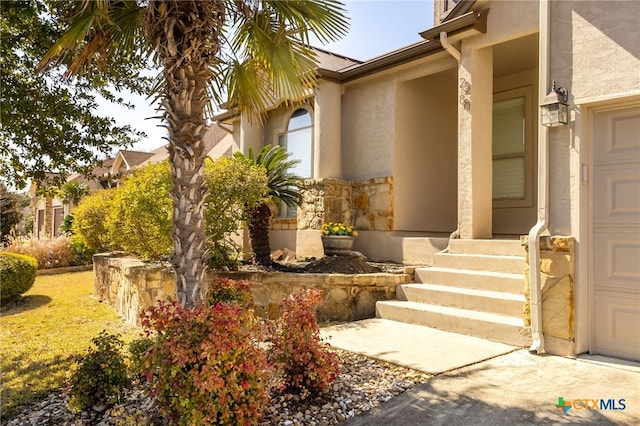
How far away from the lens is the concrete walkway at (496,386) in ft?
11.7

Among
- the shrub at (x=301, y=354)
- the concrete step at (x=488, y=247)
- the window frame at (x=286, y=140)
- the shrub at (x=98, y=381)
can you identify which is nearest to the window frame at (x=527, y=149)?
the concrete step at (x=488, y=247)

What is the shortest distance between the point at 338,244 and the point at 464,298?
305 centimetres

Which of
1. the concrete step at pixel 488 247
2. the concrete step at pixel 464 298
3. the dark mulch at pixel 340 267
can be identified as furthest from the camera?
the dark mulch at pixel 340 267

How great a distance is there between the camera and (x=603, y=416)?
3.56 m

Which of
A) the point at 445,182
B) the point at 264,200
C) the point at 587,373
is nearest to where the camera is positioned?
the point at 587,373

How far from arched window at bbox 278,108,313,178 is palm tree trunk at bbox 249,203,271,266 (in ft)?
8.77

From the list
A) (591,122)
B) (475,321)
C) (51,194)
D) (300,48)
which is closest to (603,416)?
(475,321)

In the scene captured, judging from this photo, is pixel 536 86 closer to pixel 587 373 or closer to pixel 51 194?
pixel 587 373

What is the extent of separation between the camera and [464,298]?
6312mm

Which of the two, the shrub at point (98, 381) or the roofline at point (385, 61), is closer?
the shrub at point (98, 381)

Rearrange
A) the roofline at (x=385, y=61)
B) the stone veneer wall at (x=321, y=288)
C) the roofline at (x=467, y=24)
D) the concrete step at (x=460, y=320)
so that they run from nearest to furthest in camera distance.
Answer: the concrete step at (x=460, y=320), the roofline at (x=467, y=24), the stone veneer wall at (x=321, y=288), the roofline at (x=385, y=61)

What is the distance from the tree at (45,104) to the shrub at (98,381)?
297 centimetres

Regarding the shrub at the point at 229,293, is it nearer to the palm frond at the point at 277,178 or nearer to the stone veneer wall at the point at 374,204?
the palm frond at the point at 277,178

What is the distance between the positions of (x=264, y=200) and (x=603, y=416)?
6.00 m
